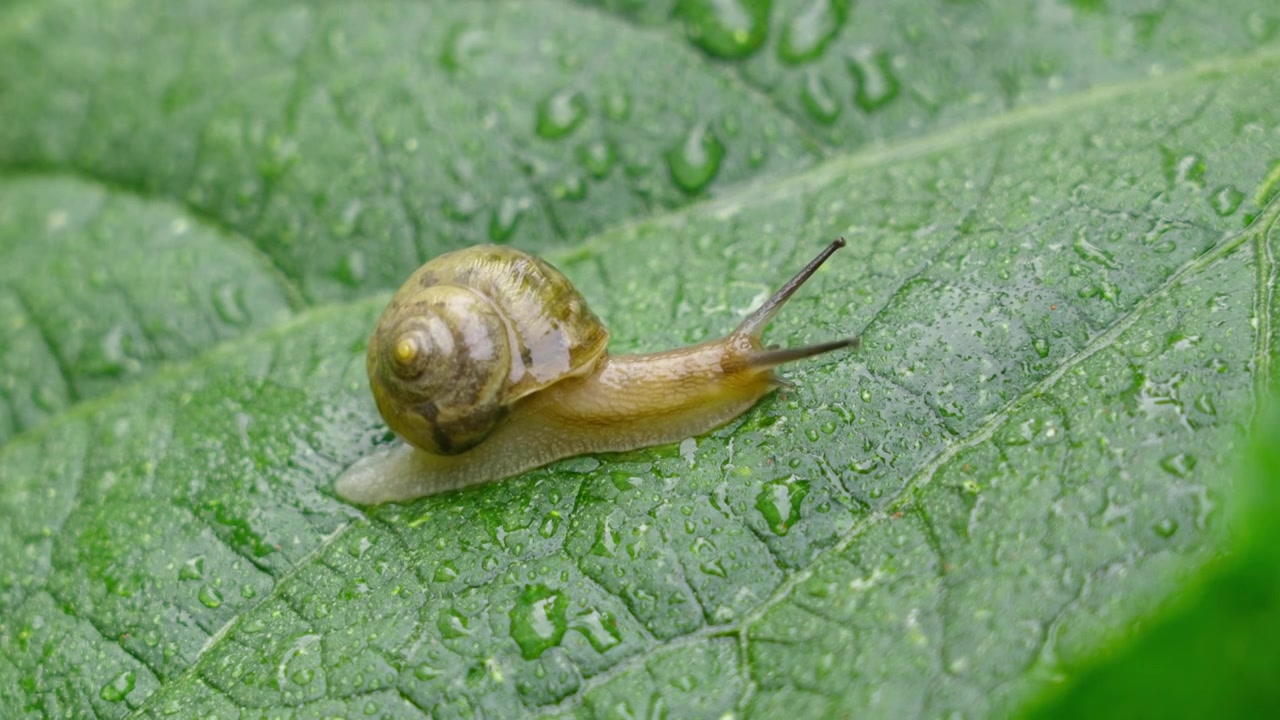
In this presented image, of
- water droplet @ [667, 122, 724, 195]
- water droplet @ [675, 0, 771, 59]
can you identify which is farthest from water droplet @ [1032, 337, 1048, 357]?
water droplet @ [675, 0, 771, 59]

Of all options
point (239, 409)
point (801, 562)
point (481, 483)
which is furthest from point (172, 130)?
point (801, 562)

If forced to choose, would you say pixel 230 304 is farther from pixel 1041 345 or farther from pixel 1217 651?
pixel 1217 651

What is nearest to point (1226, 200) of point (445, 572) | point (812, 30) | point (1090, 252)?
point (1090, 252)

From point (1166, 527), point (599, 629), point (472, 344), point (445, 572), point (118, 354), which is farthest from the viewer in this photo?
point (118, 354)

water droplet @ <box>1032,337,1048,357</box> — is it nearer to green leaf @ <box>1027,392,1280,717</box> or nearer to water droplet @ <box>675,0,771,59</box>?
green leaf @ <box>1027,392,1280,717</box>

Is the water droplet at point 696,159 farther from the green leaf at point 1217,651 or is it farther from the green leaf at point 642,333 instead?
the green leaf at point 1217,651

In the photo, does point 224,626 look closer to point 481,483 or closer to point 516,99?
point 481,483

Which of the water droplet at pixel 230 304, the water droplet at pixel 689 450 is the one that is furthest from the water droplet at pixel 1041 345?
the water droplet at pixel 230 304
